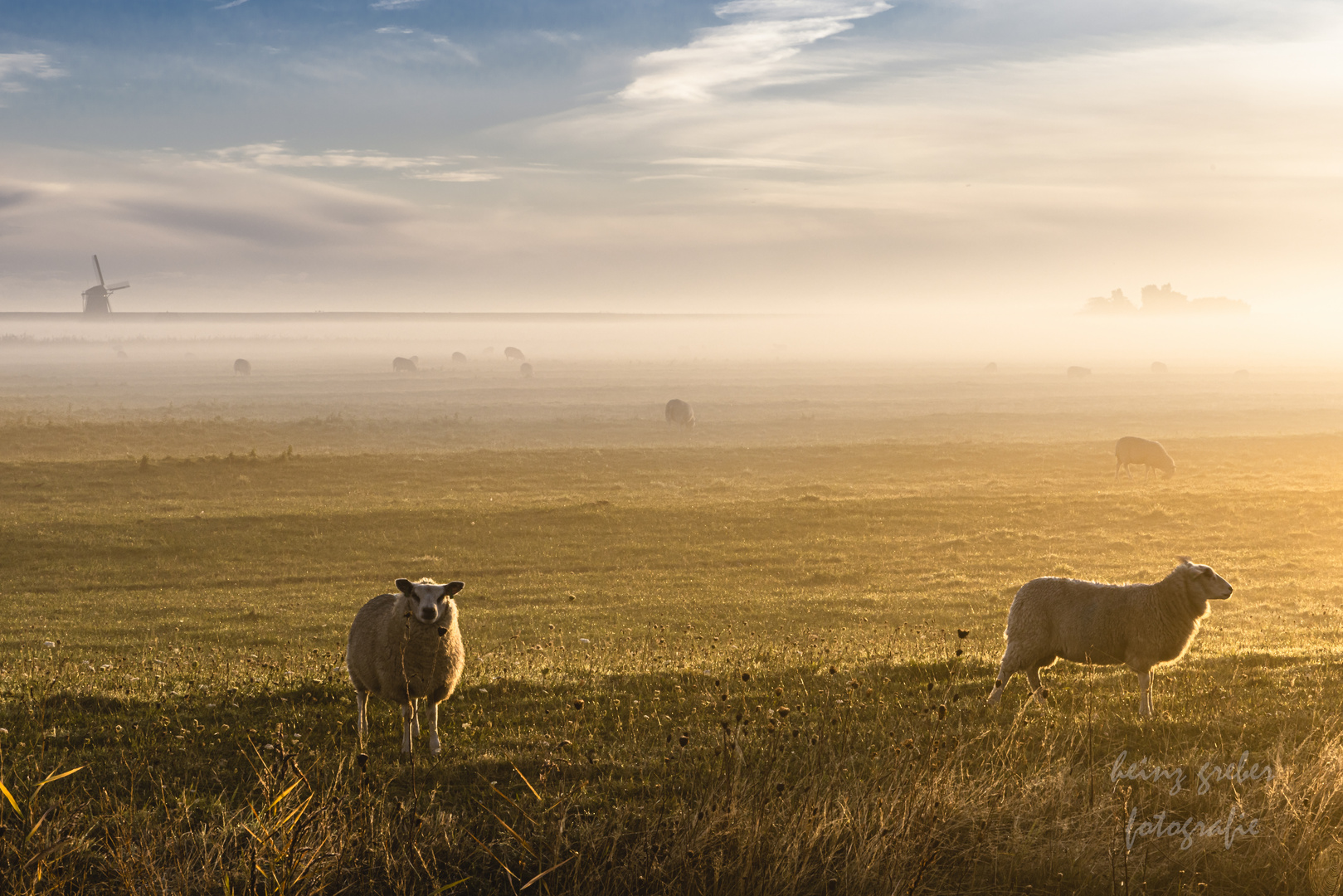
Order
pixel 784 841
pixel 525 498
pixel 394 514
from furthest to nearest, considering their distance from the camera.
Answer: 1. pixel 525 498
2. pixel 394 514
3. pixel 784 841

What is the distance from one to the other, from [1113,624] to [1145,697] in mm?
1108

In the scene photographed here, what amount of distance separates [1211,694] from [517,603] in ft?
59.9

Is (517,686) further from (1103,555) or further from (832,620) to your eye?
(1103,555)

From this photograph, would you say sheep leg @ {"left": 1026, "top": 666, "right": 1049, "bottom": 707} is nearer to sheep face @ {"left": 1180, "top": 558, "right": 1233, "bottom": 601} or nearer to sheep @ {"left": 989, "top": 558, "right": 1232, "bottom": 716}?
sheep @ {"left": 989, "top": 558, "right": 1232, "bottom": 716}

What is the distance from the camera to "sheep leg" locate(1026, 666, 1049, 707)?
10.3 metres

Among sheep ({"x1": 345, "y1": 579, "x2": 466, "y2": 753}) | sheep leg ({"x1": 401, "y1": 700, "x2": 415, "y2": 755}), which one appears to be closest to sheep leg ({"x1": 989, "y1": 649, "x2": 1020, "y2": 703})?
sheep ({"x1": 345, "y1": 579, "x2": 466, "y2": 753})

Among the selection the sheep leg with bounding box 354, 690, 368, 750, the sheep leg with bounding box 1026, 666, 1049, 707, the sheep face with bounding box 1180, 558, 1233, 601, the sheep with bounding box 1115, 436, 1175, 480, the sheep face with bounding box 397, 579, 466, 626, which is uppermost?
the sheep face with bounding box 397, 579, 466, 626

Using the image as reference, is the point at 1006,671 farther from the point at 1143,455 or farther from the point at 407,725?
the point at 1143,455

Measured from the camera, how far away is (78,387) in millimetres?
129500

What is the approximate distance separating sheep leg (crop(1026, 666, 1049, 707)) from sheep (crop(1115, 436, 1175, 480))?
4339 centimetres

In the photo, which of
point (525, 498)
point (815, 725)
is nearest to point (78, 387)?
point (525, 498)

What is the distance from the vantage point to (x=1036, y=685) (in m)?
11.1

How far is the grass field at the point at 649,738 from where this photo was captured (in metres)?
6.51

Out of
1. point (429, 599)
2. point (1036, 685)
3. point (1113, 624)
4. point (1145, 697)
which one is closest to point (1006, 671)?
point (1036, 685)
